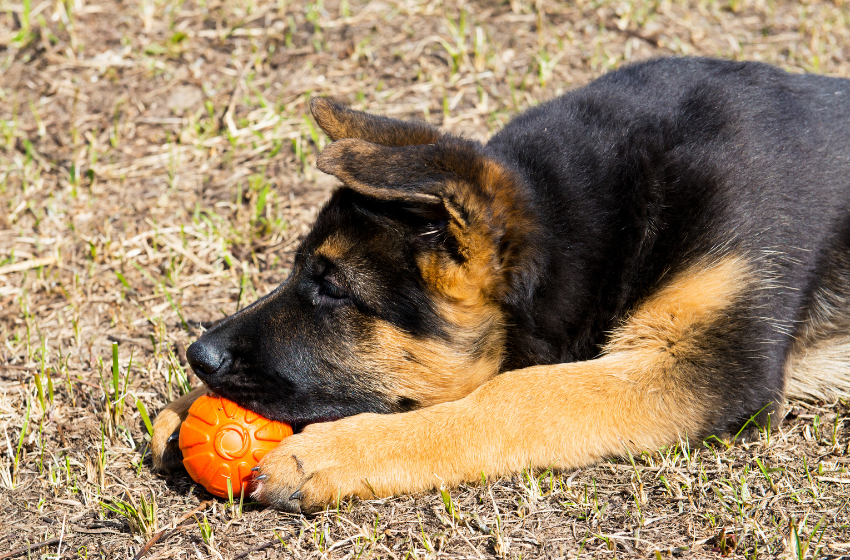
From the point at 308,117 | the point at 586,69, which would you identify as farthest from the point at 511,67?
the point at 308,117

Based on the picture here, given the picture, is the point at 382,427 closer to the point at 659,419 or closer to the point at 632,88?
the point at 659,419

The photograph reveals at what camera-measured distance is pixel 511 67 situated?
24.7 feet

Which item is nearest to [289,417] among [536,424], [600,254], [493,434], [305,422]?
[305,422]

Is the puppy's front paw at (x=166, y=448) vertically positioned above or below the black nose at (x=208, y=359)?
below

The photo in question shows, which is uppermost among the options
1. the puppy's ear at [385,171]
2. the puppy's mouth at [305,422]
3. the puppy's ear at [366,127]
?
the puppy's ear at [385,171]

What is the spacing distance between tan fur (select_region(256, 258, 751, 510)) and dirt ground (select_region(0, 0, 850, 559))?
116 mm

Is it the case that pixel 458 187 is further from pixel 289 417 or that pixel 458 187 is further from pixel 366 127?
pixel 289 417

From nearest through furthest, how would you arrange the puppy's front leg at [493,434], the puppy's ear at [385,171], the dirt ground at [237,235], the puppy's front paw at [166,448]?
the puppy's ear at [385,171], the dirt ground at [237,235], the puppy's front leg at [493,434], the puppy's front paw at [166,448]

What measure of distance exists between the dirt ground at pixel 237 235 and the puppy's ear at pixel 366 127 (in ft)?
5.45

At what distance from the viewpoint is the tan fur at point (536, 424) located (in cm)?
350

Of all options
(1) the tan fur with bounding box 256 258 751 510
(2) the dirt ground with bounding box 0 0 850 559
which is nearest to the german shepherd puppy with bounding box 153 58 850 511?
(1) the tan fur with bounding box 256 258 751 510

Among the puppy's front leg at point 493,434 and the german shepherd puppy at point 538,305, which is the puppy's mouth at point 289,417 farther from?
the puppy's front leg at point 493,434

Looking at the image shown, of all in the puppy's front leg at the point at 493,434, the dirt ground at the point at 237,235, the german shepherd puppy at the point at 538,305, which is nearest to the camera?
the dirt ground at the point at 237,235

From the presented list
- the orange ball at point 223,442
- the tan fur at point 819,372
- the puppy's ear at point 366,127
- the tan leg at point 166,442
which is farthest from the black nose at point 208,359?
the tan fur at point 819,372
